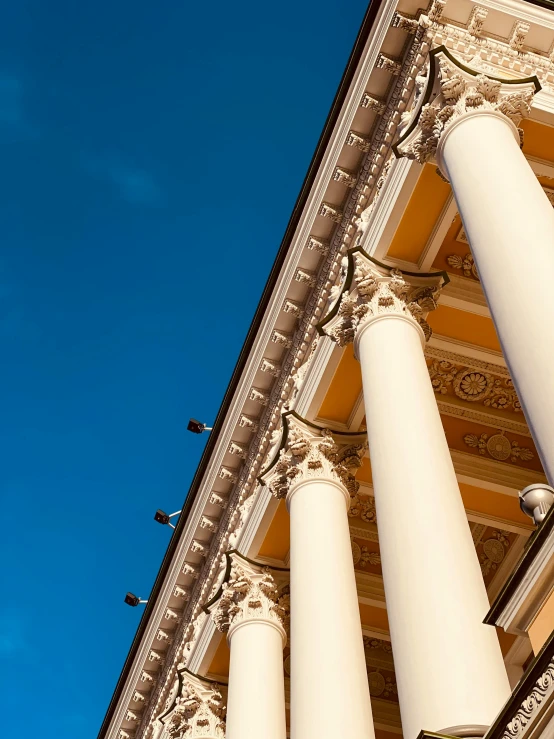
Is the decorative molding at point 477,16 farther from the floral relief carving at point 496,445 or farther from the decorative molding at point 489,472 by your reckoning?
the decorative molding at point 489,472

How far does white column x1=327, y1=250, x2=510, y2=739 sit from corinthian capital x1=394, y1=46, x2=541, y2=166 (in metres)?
3.33

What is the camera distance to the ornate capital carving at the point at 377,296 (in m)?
20.3

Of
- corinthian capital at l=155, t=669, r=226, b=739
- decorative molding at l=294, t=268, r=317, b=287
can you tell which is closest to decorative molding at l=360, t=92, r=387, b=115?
decorative molding at l=294, t=268, r=317, b=287

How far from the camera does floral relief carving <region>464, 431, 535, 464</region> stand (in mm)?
26359

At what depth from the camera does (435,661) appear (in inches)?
492

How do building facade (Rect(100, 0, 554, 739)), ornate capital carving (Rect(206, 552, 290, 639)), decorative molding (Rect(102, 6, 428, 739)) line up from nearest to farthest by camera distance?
building facade (Rect(100, 0, 554, 739)) < decorative molding (Rect(102, 6, 428, 739)) < ornate capital carving (Rect(206, 552, 290, 639))

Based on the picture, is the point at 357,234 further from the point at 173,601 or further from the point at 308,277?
the point at 173,601

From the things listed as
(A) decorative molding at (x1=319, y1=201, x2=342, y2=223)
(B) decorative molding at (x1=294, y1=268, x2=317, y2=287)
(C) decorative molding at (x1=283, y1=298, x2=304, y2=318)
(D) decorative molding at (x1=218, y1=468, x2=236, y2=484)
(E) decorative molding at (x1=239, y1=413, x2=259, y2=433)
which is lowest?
(D) decorative molding at (x1=218, y1=468, x2=236, y2=484)

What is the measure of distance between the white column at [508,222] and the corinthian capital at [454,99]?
0.03 metres

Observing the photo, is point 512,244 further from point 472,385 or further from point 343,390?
point 472,385

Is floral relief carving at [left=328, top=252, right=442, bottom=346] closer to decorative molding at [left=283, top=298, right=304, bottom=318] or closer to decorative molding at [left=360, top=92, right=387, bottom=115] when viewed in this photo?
decorative molding at [left=360, top=92, right=387, bottom=115]

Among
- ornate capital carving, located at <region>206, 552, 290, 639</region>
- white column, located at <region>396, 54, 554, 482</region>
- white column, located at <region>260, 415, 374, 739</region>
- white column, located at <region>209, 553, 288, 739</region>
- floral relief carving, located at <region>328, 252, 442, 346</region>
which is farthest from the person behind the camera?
ornate capital carving, located at <region>206, 552, 290, 639</region>

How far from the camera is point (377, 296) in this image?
2052 cm

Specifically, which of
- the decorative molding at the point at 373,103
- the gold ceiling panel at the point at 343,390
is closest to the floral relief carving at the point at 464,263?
the gold ceiling panel at the point at 343,390
